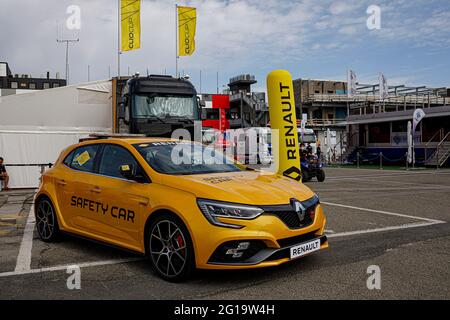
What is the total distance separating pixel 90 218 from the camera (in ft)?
18.2

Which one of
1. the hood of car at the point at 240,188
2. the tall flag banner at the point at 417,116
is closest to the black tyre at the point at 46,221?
the hood of car at the point at 240,188

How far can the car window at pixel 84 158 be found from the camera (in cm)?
591

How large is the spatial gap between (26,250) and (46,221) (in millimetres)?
553

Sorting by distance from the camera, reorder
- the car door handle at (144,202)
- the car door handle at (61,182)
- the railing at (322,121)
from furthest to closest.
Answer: the railing at (322,121)
the car door handle at (61,182)
the car door handle at (144,202)

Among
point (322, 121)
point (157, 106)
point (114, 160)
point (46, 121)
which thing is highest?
point (322, 121)

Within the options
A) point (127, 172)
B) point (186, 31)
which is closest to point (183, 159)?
point (127, 172)

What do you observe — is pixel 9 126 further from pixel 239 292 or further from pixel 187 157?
pixel 239 292

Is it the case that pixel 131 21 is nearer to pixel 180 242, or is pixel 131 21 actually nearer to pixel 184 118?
pixel 184 118

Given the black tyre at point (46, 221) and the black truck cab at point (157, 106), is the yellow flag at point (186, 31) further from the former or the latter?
the black tyre at point (46, 221)

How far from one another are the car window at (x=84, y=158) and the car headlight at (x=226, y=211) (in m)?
2.18

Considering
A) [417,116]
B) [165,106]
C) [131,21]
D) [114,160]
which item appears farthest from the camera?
[417,116]

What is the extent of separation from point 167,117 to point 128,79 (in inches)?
82.3

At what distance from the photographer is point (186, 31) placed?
22625mm

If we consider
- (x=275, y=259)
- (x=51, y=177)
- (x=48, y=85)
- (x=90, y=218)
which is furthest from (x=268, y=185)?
(x=48, y=85)
